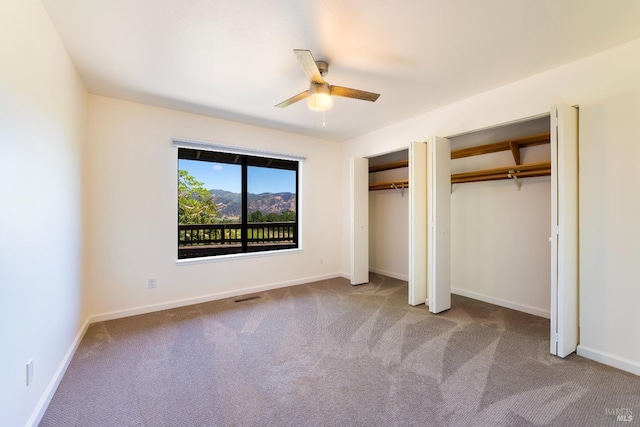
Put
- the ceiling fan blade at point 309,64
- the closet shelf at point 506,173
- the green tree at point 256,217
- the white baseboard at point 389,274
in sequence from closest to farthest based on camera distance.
→ 1. the ceiling fan blade at point 309,64
2. the closet shelf at point 506,173
3. the green tree at point 256,217
4. the white baseboard at point 389,274

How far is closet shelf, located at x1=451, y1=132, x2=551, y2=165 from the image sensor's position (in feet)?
9.94

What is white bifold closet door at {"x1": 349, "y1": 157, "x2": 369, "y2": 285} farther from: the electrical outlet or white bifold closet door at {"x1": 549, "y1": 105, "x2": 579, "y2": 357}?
the electrical outlet

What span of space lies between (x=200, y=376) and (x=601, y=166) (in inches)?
141

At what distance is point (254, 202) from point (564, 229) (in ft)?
12.5

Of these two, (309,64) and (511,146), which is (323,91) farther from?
(511,146)

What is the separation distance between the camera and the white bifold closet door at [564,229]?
2297 millimetres

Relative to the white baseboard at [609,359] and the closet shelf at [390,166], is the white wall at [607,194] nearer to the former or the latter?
the white baseboard at [609,359]

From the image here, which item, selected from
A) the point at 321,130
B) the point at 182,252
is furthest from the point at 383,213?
the point at 182,252

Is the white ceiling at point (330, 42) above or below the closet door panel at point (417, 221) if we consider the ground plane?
above

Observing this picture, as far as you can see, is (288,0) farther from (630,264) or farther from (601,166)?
(630,264)

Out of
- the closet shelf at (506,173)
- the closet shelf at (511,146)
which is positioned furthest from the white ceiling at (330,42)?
the closet shelf at (506,173)

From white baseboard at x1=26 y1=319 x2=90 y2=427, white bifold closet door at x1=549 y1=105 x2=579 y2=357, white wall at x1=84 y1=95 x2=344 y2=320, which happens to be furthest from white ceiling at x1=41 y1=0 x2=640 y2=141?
white baseboard at x1=26 y1=319 x2=90 y2=427

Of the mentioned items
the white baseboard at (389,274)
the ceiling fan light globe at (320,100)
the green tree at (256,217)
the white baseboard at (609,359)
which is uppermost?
the ceiling fan light globe at (320,100)

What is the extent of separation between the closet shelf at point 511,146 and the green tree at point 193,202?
367 centimetres
